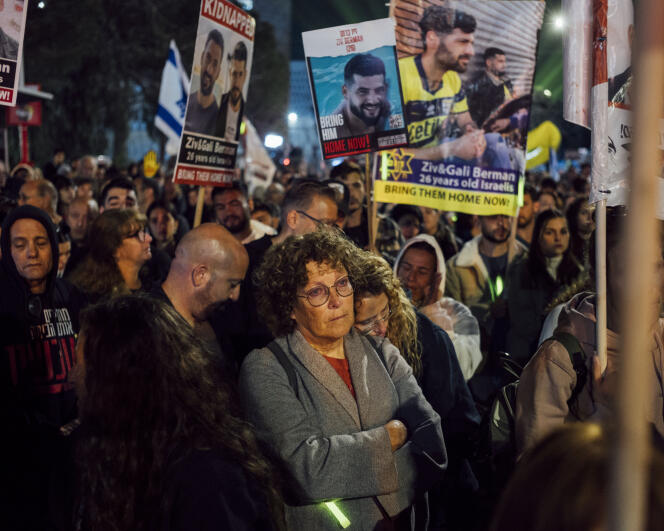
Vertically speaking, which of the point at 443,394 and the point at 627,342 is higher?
the point at 627,342

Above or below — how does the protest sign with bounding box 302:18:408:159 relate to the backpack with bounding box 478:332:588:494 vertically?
above

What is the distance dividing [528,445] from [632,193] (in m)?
2.02

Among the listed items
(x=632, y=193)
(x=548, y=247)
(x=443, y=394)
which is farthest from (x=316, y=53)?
(x=632, y=193)

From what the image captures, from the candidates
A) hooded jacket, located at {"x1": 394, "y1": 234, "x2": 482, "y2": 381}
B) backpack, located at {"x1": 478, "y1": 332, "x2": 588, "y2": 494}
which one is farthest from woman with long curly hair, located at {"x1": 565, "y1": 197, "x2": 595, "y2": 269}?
backpack, located at {"x1": 478, "y1": 332, "x2": 588, "y2": 494}

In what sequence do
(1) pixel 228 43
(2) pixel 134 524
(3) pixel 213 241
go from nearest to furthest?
(2) pixel 134 524 < (3) pixel 213 241 < (1) pixel 228 43

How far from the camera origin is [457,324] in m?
5.11

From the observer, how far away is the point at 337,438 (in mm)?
2969

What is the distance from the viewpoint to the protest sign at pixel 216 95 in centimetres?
622

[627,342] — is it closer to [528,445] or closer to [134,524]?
[134,524]

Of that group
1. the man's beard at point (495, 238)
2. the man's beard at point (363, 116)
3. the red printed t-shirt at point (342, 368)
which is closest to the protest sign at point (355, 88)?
the man's beard at point (363, 116)

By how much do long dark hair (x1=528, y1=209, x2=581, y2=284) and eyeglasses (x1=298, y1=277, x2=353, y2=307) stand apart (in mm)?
3782

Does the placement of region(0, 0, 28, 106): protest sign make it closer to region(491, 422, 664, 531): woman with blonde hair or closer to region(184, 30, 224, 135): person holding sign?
region(184, 30, 224, 135): person holding sign

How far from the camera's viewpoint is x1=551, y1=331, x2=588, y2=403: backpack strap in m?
2.94

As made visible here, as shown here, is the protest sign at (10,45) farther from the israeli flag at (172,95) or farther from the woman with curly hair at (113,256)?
the israeli flag at (172,95)
